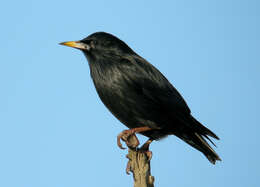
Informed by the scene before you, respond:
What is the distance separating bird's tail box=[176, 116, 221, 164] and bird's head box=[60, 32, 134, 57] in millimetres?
1522

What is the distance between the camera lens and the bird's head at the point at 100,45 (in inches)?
255

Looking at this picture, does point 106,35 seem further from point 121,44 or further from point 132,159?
point 132,159

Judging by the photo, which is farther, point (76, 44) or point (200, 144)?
point (76, 44)

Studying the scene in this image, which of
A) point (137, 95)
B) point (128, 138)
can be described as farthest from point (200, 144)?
point (128, 138)

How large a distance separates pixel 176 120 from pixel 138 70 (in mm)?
915

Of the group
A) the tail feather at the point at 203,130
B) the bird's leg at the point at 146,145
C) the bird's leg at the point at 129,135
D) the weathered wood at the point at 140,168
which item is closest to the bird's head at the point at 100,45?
the bird's leg at the point at 129,135

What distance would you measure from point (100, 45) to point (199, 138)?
80.4 inches

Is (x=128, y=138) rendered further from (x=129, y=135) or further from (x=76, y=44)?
(x=76, y=44)

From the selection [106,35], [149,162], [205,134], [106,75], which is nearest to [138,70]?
[106,75]

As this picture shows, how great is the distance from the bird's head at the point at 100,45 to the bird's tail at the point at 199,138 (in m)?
1.52

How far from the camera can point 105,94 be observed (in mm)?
5977

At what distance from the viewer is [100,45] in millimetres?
6512

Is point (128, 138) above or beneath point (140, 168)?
above

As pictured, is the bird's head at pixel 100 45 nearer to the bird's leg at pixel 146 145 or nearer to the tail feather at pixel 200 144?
the bird's leg at pixel 146 145
